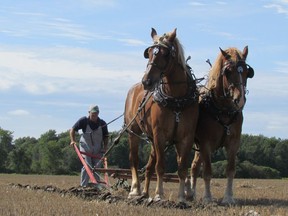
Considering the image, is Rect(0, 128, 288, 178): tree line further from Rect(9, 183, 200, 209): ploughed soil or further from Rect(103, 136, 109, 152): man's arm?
Rect(9, 183, 200, 209): ploughed soil

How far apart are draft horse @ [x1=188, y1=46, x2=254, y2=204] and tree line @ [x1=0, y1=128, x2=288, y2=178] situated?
14741mm

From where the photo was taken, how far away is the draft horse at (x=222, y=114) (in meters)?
10.0

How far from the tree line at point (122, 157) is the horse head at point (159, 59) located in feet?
51.5

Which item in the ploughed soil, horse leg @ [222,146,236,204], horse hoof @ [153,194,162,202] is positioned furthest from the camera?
horse leg @ [222,146,236,204]

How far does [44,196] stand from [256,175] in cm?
2463

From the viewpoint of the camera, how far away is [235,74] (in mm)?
9859

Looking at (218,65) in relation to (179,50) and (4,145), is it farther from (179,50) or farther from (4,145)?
(4,145)

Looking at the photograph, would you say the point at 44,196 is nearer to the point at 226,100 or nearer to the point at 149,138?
the point at 149,138

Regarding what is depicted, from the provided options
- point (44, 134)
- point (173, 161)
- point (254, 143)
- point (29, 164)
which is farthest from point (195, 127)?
point (44, 134)

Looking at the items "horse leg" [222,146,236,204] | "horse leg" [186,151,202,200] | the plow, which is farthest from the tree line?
"horse leg" [222,146,236,204]

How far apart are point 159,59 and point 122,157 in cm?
2796

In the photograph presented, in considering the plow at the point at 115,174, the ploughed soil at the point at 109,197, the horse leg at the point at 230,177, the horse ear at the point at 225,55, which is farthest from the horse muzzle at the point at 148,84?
the plow at the point at 115,174

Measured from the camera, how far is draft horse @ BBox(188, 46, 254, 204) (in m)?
10.0

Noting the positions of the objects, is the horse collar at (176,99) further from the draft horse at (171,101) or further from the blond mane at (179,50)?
the blond mane at (179,50)
